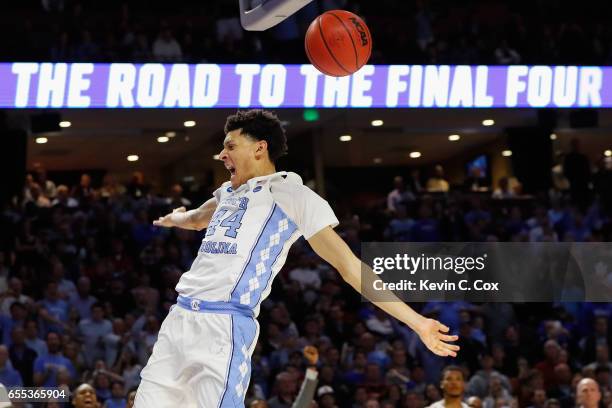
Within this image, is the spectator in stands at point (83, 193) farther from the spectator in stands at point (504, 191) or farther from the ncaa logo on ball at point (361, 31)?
the ncaa logo on ball at point (361, 31)

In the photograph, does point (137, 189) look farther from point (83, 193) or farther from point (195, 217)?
point (195, 217)

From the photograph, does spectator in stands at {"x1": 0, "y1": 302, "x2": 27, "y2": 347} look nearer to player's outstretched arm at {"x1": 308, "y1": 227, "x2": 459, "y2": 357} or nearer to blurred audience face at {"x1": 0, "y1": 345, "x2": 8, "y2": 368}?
blurred audience face at {"x1": 0, "y1": 345, "x2": 8, "y2": 368}

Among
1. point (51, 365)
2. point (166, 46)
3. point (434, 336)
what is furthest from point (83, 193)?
point (434, 336)

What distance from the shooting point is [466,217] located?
1666 cm

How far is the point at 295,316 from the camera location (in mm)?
13727

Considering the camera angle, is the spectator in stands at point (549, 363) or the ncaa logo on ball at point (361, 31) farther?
the spectator in stands at point (549, 363)

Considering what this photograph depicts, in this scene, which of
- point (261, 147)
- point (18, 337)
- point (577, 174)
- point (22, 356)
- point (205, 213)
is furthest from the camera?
point (577, 174)

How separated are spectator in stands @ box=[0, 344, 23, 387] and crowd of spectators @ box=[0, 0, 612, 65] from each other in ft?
18.9

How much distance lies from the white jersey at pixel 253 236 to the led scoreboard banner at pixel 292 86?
11.2 m

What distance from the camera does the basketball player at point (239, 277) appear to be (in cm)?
451

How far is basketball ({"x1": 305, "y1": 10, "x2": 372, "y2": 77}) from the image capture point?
7.52m

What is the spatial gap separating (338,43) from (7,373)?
5.43 m

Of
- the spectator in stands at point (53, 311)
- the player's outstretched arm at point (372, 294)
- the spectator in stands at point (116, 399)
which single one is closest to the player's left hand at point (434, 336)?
the player's outstretched arm at point (372, 294)

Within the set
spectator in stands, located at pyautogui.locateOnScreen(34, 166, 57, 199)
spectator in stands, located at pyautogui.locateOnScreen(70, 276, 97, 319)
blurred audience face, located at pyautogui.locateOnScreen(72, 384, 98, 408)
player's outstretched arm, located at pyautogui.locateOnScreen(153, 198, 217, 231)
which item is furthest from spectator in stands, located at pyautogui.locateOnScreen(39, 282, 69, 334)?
player's outstretched arm, located at pyautogui.locateOnScreen(153, 198, 217, 231)
